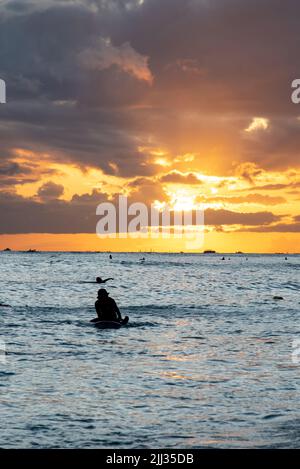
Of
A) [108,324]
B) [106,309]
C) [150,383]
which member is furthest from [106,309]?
[150,383]

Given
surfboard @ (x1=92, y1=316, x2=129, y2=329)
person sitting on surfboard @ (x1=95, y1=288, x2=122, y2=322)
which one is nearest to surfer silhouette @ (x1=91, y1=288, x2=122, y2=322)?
person sitting on surfboard @ (x1=95, y1=288, x2=122, y2=322)

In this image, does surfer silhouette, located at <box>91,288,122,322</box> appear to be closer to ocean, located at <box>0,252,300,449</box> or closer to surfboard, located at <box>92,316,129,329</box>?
surfboard, located at <box>92,316,129,329</box>

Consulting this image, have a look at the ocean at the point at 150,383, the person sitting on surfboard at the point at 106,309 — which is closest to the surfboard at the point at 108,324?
the person sitting on surfboard at the point at 106,309

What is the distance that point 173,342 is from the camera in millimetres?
28078

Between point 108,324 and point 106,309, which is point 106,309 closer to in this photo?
point 106,309

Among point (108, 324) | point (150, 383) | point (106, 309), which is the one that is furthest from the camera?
point (106, 309)

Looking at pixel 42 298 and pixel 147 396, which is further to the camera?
pixel 42 298

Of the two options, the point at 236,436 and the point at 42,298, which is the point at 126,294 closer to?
the point at 42,298

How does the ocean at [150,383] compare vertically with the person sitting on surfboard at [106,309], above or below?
below

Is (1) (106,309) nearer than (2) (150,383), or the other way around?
(2) (150,383)

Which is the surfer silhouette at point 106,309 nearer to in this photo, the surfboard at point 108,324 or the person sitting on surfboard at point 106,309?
the person sitting on surfboard at point 106,309

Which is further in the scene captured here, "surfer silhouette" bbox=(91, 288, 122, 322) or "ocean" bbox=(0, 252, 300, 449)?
"surfer silhouette" bbox=(91, 288, 122, 322)

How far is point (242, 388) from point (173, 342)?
10049mm
